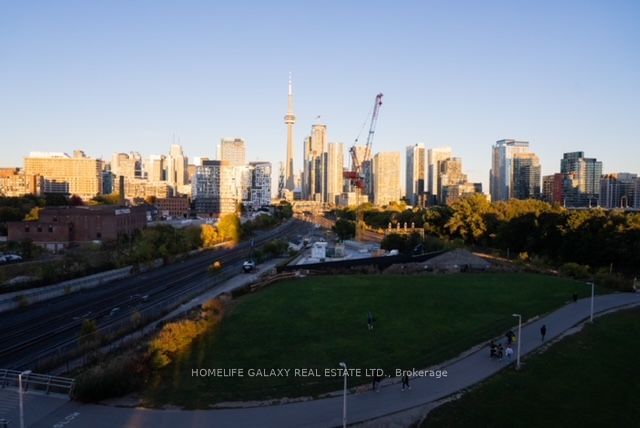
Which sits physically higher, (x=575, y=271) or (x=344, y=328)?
Answer: (x=575, y=271)

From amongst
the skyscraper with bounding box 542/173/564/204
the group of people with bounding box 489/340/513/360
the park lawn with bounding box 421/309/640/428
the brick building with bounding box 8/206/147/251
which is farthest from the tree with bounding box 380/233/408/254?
the skyscraper with bounding box 542/173/564/204

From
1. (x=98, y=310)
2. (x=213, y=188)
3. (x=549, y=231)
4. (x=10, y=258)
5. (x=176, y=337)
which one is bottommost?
(x=98, y=310)

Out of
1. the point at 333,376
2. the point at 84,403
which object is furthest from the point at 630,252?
the point at 84,403

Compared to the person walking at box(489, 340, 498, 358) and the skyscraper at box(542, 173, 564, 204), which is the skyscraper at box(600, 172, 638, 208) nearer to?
the skyscraper at box(542, 173, 564, 204)

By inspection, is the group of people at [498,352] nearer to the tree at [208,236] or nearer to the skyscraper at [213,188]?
the tree at [208,236]

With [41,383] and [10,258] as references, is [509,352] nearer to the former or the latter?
[41,383]

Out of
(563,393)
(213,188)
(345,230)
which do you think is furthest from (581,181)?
(563,393)
